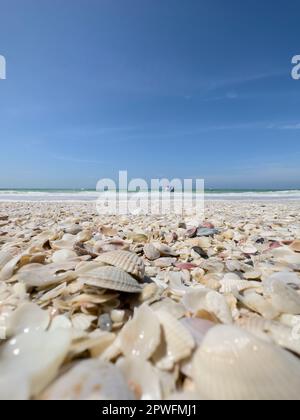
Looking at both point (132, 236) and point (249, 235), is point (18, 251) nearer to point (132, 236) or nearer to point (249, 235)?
point (132, 236)

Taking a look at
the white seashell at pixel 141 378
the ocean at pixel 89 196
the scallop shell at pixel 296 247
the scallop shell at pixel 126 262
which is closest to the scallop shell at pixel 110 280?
the scallop shell at pixel 126 262

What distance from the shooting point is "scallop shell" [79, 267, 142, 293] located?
44.2 inches

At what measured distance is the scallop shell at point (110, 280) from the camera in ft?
3.68

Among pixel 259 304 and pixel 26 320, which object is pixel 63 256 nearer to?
pixel 26 320

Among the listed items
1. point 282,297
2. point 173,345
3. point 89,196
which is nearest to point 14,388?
point 173,345

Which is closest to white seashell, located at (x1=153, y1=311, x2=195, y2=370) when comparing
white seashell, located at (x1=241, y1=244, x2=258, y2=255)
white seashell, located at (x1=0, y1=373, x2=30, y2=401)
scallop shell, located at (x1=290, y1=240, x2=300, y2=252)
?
white seashell, located at (x1=0, y1=373, x2=30, y2=401)

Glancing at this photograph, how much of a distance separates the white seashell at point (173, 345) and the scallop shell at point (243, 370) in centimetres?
4

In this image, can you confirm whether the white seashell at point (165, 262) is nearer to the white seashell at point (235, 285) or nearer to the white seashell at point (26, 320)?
the white seashell at point (235, 285)

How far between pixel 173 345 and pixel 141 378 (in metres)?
0.15

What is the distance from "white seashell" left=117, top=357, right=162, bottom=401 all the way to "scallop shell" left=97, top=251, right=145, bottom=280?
1.94 ft

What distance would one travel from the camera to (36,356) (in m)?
0.75
